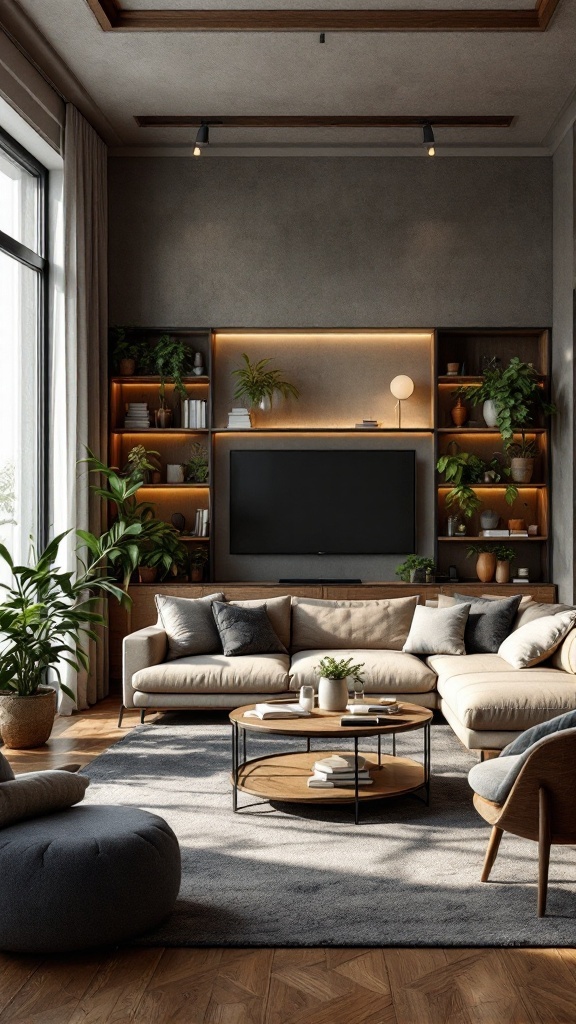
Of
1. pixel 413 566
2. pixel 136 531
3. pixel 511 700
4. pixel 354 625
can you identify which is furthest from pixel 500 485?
pixel 511 700

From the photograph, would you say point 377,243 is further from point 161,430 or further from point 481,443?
point 161,430

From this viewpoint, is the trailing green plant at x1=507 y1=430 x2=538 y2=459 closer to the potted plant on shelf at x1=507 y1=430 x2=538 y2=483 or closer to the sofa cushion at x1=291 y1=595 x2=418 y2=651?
the potted plant on shelf at x1=507 y1=430 x2=538 y2=483

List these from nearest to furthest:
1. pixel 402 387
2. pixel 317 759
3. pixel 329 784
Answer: pixel 329 784 → pixel 317 759 → pixel 402 387

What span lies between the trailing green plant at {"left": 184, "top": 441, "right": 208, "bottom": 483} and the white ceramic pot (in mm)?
3175

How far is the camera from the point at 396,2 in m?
5.23

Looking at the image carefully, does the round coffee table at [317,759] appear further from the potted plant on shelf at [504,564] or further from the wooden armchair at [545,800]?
the potted plant on shelf at [504,564]

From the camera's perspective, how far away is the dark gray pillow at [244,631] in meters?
5.98

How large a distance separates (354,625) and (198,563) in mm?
1523

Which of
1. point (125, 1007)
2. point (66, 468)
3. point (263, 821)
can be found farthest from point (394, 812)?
point (66, 468)

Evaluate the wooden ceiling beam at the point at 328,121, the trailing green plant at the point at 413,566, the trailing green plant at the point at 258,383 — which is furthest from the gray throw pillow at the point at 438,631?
the wooden ceiling beam at the point at 328,121

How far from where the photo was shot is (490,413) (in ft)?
23.5

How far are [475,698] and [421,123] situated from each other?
4.24 m

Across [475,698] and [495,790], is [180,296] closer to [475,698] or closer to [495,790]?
[475,698]

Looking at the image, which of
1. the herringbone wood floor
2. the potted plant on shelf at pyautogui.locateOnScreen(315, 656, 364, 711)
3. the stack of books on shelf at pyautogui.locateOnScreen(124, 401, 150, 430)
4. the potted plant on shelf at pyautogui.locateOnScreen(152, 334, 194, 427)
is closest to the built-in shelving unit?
the potted plant on shelf at pyautogui.locateOnScreen(152, 334, 194, 427)
